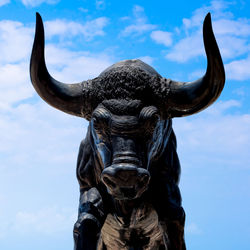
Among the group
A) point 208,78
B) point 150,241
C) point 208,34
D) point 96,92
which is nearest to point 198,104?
point 208,78

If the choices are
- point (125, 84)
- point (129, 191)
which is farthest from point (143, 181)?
point (125, 84)

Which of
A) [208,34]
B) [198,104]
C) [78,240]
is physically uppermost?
[208,34]

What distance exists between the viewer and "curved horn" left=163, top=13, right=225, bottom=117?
328 centimetres

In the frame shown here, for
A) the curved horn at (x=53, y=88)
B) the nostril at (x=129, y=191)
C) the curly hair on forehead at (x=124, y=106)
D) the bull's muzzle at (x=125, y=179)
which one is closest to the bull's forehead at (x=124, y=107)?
the curly hair on forehead at (x=124, y=106)

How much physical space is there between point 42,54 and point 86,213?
1.22 metres

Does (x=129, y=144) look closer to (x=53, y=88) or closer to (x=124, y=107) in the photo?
(x=124, y=107)

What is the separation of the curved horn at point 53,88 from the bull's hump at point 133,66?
0.20 metres

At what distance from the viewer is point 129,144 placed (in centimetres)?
326

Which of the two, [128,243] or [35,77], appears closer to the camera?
[35,77]

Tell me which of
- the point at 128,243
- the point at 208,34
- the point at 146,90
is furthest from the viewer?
the point at 128,243

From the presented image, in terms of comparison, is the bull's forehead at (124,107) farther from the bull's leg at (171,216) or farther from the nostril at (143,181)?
the bull's leg at (171,216)

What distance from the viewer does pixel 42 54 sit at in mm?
3387

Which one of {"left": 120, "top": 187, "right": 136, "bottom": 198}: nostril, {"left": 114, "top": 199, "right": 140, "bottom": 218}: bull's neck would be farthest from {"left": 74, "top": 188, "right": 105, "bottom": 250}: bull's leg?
{"left": 120, "top": 187, "right": 136, "bottom": 198}: nostril

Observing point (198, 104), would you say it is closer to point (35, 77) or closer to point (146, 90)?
point (146, 90)
